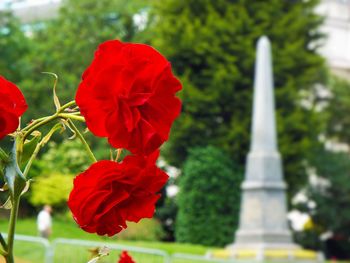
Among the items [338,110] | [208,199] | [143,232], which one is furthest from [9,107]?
[338,110]

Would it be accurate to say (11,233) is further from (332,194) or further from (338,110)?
(338,110)

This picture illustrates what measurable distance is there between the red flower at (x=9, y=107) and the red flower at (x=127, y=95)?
122 millimetres

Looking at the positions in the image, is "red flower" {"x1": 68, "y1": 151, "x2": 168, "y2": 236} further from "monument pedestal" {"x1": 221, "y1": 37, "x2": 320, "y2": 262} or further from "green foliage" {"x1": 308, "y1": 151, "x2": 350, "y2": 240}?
"green foliage" {"x1": 308, "y1": 151, "x2": 350, "y2": 240}

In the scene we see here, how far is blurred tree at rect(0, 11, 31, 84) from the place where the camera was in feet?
96.2

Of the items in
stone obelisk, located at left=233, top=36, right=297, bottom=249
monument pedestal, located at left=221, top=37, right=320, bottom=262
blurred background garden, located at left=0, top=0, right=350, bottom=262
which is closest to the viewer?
monument pedestal, located at left=221, top=37, right=320, bottom=262

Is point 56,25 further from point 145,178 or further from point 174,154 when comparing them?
point 145,178

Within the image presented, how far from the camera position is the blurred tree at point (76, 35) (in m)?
32.6

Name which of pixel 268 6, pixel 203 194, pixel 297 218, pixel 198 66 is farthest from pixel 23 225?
pixel 297 218

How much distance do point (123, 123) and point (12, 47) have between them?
28.7 meters

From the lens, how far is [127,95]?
138 cm

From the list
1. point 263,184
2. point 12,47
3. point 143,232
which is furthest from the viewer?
point 12,47

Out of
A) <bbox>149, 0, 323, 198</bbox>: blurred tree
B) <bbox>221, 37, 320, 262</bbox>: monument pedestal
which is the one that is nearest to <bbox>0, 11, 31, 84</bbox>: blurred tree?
<bbox>149, 0, 323, 198</bbox>: blurred tree

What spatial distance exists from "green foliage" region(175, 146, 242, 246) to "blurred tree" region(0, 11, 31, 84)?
6153 mm

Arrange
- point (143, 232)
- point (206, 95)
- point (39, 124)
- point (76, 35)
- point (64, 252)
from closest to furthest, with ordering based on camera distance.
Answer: point (39, 124)
point (64, 252)
point (143, 232)
point (206, 95)
point (76, 35)
